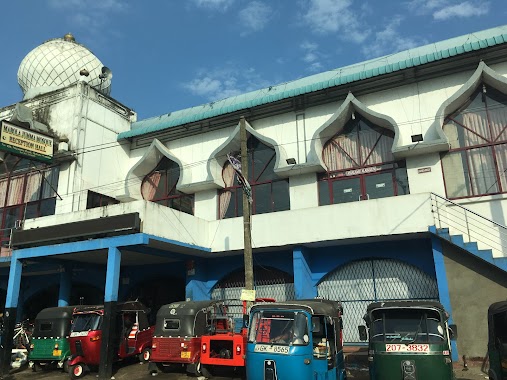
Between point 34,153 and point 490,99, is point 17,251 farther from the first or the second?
point 490,99

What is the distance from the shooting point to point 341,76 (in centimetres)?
1892

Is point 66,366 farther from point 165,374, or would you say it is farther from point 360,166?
point 360,166

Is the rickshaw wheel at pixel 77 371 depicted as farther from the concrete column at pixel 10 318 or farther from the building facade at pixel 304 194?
the concrete column at pixel 10 318

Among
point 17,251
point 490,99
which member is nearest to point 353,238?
point 490,99

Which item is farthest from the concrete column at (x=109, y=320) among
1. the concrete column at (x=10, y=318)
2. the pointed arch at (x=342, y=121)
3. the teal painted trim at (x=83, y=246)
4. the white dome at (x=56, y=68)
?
the white dome at (x=56, y=68)

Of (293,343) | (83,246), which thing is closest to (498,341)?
(293,343)

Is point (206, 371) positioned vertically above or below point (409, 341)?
below

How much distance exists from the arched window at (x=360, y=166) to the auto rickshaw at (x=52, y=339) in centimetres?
1075

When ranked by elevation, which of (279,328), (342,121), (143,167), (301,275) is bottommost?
(279,328)

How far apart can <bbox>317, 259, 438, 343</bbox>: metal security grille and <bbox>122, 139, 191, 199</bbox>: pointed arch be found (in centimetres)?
941

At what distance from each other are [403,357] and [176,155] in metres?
15.4

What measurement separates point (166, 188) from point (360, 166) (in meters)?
9.63

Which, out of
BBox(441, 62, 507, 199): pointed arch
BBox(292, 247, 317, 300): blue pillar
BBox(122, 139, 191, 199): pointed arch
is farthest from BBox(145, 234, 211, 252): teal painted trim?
BBox(441, 62, 507, 199): pointed arch

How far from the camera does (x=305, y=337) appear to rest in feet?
29.8
